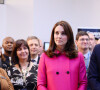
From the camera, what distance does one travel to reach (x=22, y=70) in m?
2.88

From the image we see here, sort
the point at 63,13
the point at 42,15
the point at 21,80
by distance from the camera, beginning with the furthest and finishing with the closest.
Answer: the point at 63,13 < the point at 42,15 < the point at 21,80

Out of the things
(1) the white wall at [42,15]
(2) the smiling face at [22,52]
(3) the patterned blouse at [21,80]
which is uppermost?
(1) the white wall at [42,15]

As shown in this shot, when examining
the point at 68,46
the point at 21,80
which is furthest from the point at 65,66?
the point at 21,80

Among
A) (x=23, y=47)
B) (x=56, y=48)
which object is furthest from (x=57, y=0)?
(x=56, y=48)

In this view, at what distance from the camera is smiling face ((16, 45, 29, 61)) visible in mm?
2930

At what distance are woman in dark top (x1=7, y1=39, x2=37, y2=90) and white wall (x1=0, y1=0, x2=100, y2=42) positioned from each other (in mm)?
4257

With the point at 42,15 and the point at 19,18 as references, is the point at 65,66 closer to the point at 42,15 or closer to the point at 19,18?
the point at 42,15

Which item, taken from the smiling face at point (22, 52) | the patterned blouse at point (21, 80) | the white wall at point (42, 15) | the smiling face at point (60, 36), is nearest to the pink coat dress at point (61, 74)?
the smiling face at point (60, 36)

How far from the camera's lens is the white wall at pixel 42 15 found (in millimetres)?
7285

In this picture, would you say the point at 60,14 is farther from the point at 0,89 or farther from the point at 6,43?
the point at 0,89

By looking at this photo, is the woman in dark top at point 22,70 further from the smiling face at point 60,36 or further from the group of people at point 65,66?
the smiling face at point 60,36

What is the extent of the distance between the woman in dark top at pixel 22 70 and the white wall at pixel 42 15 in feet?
14.0

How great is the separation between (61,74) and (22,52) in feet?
3.08

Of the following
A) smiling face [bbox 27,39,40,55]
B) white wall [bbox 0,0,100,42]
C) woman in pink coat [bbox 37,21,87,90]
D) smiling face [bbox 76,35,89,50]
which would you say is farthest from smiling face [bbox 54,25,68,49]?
white wall [bbox 0,0,100,42]
